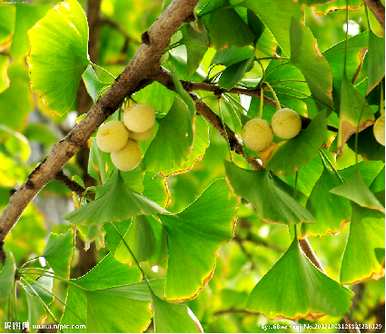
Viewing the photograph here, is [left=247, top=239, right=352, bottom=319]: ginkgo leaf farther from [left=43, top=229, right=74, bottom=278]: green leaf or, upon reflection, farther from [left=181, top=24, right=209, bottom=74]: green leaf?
[left=43, top=229, right=74, bottom=278]: green leaf

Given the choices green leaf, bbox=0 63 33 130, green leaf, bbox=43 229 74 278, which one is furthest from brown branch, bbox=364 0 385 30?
green leaf, bbox=0 63 33 130

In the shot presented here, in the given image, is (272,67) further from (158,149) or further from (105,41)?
(105,41)

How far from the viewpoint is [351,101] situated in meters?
0.58

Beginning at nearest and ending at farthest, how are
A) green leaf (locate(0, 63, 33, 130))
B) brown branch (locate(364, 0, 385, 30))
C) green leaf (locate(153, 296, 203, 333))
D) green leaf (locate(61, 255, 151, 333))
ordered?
brown branch (locate(364, 0, 385, 30))
green leaf (locate(153, 296, 203, 333))
green leaf (locate(61, 255, 151, 333))
green leaf (locate(0, 63, 33, 130))

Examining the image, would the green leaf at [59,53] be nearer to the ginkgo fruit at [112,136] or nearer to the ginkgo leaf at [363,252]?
the ginkgo fruit at [112,136]

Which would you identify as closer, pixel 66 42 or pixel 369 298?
pixel 66 42

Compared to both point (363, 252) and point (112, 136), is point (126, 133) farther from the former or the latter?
point (363, 252)

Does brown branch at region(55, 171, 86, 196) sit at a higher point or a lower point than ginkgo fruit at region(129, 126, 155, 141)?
lower

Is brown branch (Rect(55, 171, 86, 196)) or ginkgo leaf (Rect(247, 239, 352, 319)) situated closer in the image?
ginkgo leaf (Rect(247, 239, 352, 319))

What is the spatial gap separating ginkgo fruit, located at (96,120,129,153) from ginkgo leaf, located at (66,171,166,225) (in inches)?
1.4

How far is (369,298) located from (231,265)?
1.51ft

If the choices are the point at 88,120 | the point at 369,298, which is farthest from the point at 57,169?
the point at 369,298

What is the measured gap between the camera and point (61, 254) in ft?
3.49

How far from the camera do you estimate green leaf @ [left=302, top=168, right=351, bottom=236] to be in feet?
2.40
